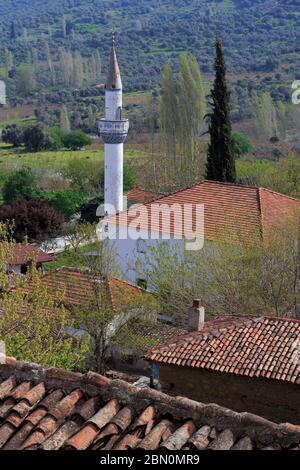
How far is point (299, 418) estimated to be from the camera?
1443 centimetres

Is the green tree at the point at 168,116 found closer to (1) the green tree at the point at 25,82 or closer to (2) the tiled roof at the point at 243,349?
(2) the tiled roof at the point at 243,349

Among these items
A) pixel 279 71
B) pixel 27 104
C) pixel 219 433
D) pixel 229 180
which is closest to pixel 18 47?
pixel 27 104

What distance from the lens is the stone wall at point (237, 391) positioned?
1461cm

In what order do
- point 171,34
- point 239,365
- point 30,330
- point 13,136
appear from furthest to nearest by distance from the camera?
point 171,34, point 13,136, point 30,330, point 239,365

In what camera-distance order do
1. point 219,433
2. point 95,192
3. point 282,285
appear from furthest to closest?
point 95,192 → point 282,285 → point 219,433

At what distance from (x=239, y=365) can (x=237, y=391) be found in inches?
19.9

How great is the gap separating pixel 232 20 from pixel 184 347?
151m

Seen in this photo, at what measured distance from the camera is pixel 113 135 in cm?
3459

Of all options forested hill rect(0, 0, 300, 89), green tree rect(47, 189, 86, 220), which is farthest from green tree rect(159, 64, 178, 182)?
forested hill rect(0, 0, 300, 89)

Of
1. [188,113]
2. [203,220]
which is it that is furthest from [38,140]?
[203,220]

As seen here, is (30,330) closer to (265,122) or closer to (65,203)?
(65,203)

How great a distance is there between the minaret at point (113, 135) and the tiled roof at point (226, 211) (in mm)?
6719

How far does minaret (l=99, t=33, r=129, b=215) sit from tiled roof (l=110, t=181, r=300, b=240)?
6719 millimetres
